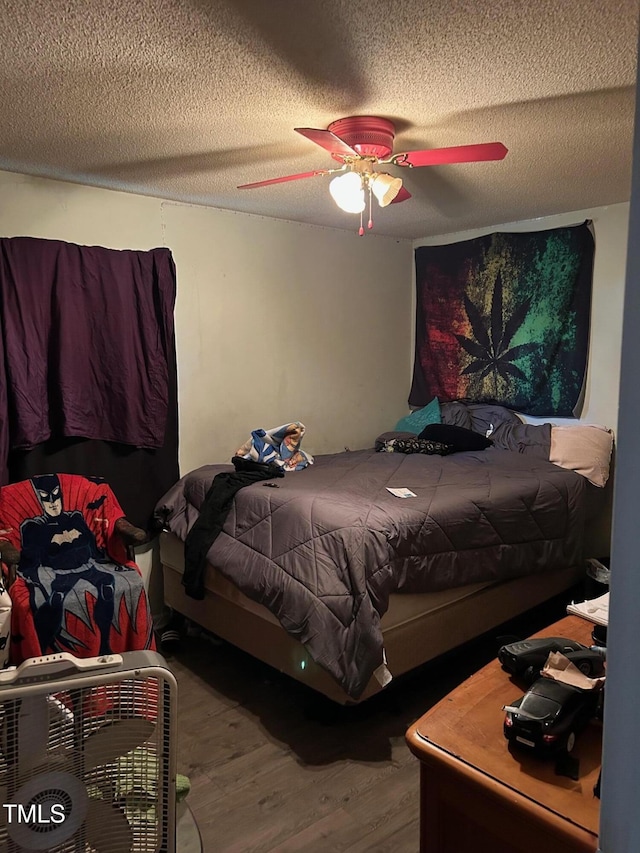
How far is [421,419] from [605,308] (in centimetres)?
139

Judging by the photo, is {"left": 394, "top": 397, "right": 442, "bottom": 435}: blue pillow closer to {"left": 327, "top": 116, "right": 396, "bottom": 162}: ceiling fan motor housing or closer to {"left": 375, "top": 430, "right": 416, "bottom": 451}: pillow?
{"left": 375, "top": 430, "right": 416, "bottom": 451}: pillow

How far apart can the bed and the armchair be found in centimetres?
35

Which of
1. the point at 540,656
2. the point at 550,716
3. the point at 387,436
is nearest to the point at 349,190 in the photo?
the point at 540,656

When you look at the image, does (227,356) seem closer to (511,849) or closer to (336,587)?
(336,587)

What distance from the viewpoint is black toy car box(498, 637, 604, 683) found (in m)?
1.18

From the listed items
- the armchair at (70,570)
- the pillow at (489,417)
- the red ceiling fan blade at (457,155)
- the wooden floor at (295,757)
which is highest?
the red ceiling fan blade at (457,155)

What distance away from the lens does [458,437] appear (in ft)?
12.8

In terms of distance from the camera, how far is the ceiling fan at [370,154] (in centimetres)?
207

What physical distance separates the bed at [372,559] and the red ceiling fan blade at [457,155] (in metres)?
1.35

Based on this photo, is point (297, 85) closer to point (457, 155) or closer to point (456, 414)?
point (457, 155)

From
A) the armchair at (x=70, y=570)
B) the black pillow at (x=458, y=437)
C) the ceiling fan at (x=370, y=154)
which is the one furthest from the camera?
the black pillow at (x=458, y=437)

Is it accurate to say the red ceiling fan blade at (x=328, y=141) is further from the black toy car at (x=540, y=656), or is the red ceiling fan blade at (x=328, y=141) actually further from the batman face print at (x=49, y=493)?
the batman face print at (x=49, y=493)

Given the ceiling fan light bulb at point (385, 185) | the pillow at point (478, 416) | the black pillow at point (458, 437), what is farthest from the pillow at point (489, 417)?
the ceiling fan light bulb at point (385, 185)

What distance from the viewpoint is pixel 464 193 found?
10.5ft
